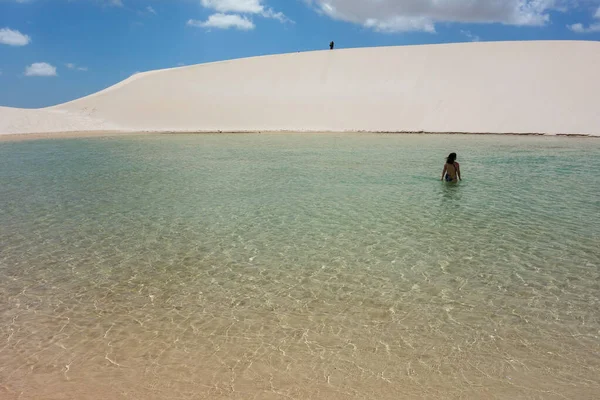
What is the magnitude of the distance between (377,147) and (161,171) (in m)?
10.0

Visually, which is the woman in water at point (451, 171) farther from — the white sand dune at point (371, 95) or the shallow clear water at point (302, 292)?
the white sand dune at point (371, 95)

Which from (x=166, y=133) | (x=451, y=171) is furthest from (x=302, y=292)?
(x=166, y=133)

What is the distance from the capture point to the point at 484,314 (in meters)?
4.50

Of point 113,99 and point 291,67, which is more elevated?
point 291,67

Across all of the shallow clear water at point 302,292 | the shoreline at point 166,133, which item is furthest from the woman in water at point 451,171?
the shoreline at point 166,133

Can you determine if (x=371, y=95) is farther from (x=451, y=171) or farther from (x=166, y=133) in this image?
(x=451, y=171)

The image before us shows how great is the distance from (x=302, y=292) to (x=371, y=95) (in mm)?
33007

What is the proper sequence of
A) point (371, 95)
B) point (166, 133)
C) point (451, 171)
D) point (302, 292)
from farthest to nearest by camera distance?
point (371, 95) → point (166, 133) → point (451, 171) → point (302, 292)

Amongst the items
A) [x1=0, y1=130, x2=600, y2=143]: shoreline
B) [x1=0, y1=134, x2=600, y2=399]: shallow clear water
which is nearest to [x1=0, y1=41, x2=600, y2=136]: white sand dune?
[x1=0, y1=130, x2=600, y2=143]: shoreline

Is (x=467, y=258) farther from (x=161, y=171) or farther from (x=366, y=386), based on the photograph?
(x=161, y=171)

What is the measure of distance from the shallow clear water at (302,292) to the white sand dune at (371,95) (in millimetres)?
21665

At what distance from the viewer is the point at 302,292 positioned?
16.6ft

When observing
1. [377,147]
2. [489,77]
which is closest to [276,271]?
[377,147]

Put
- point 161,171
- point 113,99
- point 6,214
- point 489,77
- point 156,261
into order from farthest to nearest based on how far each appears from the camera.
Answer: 1. point 113,99
2. point 489,77
3. point 161,171
4. point 6,214
5. point 156,261
